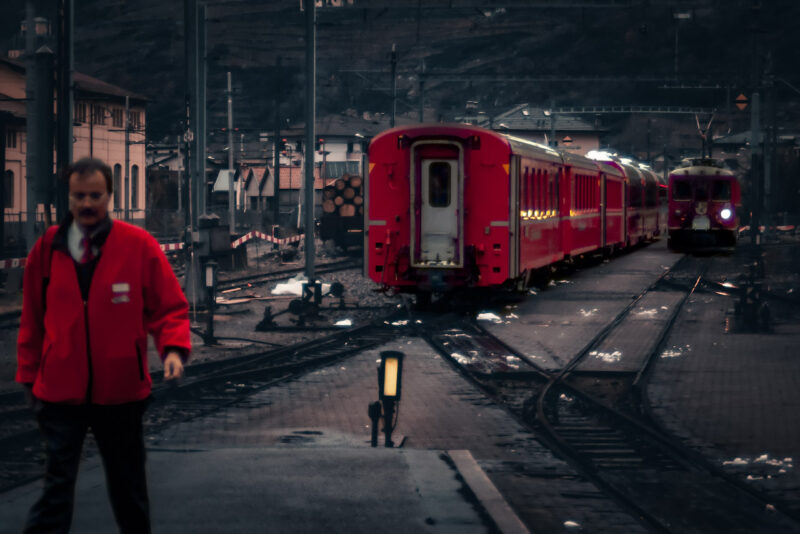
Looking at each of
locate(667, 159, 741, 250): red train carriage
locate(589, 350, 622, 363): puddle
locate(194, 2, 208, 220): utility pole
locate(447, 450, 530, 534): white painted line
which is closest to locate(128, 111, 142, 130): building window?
locate(667, 159, 741, 250): red train carriage

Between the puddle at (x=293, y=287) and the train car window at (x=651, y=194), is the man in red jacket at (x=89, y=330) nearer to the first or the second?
the puddle at (x=293, y=287)

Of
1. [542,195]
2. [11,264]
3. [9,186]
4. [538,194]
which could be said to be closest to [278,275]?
[11,264]

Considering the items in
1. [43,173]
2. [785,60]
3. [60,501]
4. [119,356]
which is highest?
[785,60]

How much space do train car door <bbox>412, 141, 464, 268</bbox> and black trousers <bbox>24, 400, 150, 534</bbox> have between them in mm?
12560

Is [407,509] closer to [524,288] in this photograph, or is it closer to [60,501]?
[60,501]

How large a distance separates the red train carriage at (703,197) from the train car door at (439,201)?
22.6 meters

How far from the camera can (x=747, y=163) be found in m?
104

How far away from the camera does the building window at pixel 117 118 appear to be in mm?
60844

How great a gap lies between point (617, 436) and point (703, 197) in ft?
88.7

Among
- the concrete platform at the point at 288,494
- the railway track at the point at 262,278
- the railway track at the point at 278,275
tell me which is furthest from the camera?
the railway track at the point at 278,275

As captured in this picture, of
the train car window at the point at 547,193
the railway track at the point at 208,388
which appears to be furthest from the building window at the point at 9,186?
the train car window at the point at 547,193

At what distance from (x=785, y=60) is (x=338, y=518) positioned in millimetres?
183258

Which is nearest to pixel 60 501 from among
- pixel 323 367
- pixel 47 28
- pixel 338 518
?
pixel 338 518

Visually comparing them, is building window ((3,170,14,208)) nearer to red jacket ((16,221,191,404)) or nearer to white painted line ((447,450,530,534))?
white painted line ((447,450,530,534))
